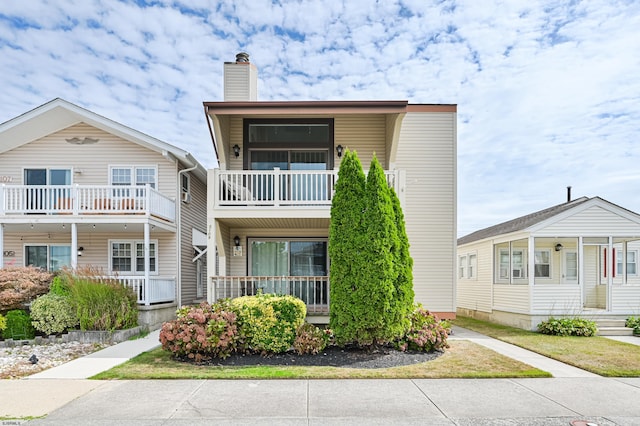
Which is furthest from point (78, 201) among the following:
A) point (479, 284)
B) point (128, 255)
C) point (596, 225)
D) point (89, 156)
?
point (596, 225)

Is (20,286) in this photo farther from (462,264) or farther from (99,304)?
(462,264)

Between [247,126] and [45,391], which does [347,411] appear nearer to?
[45,391]

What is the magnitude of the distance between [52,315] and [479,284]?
14.8 m

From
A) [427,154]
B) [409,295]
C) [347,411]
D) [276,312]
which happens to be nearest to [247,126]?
[427,154]

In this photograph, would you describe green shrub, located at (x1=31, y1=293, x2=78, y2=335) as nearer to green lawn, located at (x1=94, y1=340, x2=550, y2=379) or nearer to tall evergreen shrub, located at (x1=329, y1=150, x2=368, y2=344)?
green lawn, located at (x1=94, y1=340, x2=550, y2=379)

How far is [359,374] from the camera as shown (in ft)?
23.2

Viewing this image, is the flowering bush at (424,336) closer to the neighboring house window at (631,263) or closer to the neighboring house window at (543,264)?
the neighboring house window at (543,264)

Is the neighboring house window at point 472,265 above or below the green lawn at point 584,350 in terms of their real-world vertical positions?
above

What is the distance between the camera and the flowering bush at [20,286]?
10.7m

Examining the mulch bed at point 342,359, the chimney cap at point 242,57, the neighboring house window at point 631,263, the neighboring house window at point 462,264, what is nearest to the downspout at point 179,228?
the chimney cap at point 242,57

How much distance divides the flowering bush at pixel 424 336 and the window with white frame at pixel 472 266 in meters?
8.66

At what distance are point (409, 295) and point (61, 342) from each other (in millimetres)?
8946

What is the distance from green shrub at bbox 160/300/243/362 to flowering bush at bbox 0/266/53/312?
556cm

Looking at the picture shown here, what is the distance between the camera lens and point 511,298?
1362 centimetres
